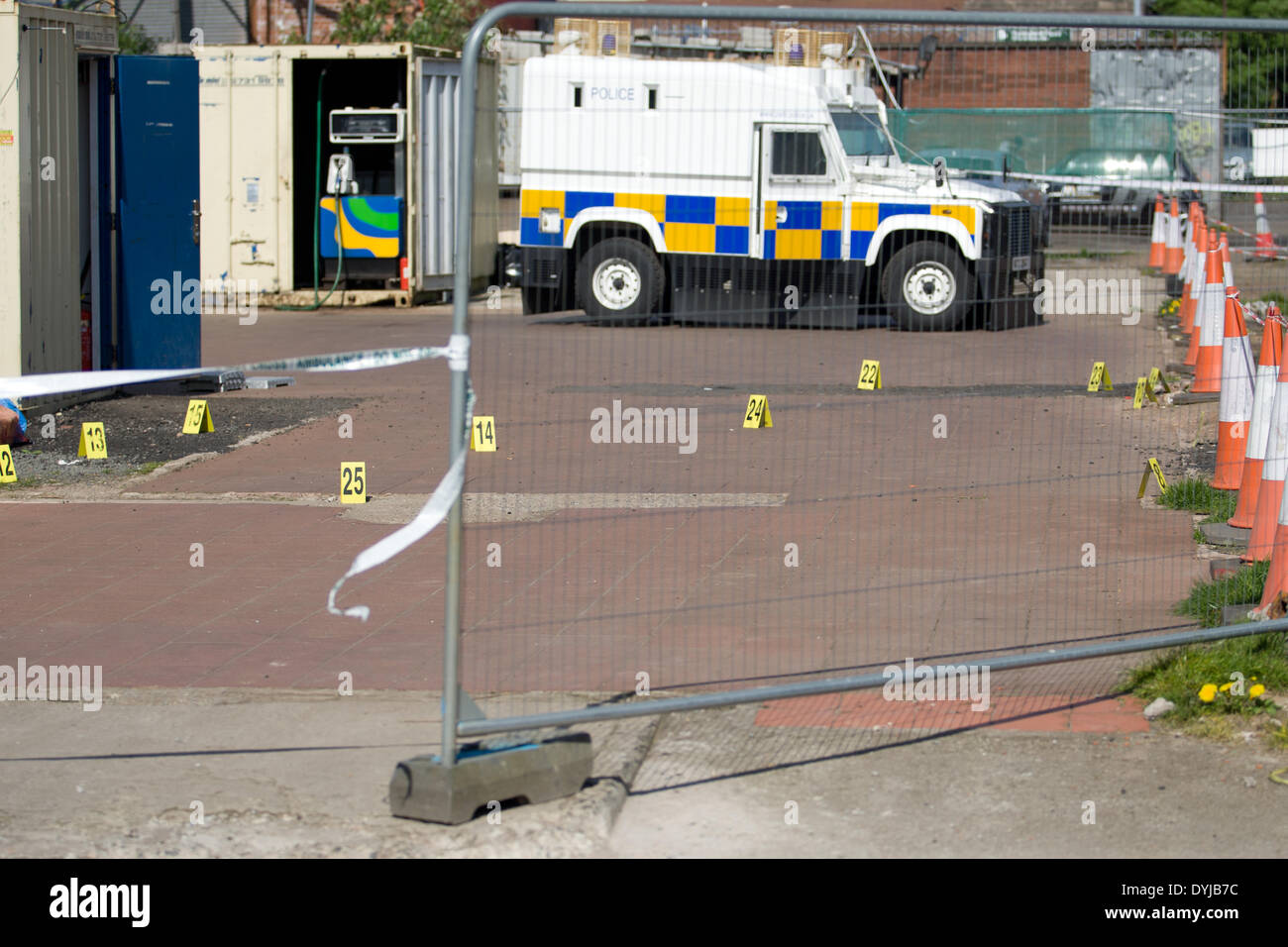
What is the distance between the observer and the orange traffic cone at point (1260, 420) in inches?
301

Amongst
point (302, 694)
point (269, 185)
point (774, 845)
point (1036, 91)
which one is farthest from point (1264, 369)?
point (269, 185)

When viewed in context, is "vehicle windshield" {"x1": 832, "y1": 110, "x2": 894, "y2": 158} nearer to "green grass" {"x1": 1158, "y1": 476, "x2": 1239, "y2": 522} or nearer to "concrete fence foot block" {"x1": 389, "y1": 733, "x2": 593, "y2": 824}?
"green grass" {"x1": 1158, "y1": 476, "x2": 1239, "y2": 522}

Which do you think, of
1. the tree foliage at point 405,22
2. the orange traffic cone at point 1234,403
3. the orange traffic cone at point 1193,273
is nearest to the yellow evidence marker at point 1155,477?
the orange traffic cone at point 1234,403

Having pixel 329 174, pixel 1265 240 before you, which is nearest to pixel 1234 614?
pixel 1265 240

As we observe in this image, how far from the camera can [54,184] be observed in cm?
1208

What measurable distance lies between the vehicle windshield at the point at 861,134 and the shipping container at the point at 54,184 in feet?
26.9

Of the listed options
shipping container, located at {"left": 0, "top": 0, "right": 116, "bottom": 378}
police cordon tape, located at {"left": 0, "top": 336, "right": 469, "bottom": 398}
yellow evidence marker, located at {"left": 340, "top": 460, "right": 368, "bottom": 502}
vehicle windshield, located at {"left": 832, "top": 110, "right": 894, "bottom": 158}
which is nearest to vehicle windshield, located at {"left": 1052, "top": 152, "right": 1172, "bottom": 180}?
vehicle windshield, located at {"left": 832, "top": 110, "right": 894, "bottom": 158}

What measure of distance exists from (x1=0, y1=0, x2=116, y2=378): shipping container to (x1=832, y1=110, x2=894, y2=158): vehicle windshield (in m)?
8.21

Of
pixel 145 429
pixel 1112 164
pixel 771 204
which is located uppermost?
pixel 1112 164

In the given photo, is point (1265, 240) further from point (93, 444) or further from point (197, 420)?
point (93, 444)

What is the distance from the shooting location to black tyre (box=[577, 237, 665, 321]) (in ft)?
58.2

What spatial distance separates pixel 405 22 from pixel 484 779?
26.1 m

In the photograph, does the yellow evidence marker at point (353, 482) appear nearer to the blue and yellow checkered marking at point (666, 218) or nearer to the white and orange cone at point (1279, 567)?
the white and orange cone at point (1279, 567)

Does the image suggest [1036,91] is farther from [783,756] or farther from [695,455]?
[783,756]
